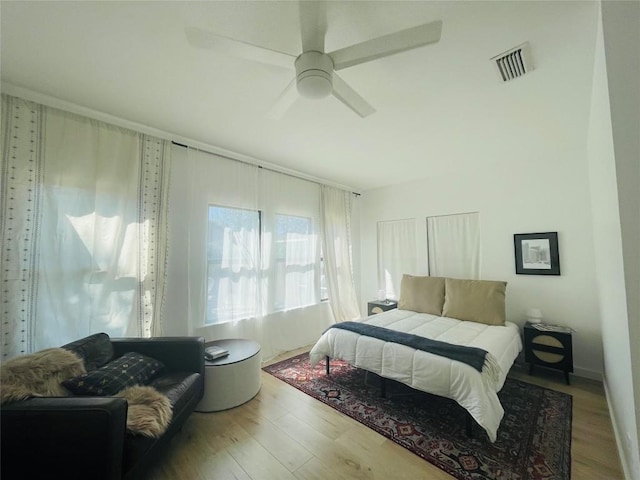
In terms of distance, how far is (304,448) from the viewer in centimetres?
169

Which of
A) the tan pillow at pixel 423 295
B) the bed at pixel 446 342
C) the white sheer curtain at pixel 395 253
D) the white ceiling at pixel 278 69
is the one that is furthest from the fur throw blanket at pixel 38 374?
the white sheer curtain at pixel 395 253

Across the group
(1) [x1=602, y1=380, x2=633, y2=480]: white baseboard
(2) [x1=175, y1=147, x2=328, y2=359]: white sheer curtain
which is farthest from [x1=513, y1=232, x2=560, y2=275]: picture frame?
(2) [x1=175, y1=147, x2=328, y2=359]: white sheer curtain

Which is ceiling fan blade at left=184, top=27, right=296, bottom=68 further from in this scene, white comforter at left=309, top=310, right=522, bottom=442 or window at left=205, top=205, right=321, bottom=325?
white comforter at left=309, top=310, right=522, bottom=442

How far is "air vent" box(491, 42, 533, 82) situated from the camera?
56.1 inches

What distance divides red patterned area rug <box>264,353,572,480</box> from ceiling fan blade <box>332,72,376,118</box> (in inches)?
89.5

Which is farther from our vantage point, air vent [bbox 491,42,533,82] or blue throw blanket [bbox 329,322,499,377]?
blue throw blanket [bbox 329,322,499,377]

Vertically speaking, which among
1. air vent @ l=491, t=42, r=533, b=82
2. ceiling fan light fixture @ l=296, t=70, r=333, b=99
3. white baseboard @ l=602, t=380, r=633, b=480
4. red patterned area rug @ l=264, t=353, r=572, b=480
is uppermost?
air vent @ l=491, t=42, r=533, b=82

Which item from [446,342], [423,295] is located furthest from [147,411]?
[423,295]

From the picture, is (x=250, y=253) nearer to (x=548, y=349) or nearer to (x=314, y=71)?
(x=314, y=71)

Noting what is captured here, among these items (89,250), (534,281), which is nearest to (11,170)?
(89,250)

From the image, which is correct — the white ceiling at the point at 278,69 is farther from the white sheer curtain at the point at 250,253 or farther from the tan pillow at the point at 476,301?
the tan pillow at the point at 476,301

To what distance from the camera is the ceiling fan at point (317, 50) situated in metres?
1.06

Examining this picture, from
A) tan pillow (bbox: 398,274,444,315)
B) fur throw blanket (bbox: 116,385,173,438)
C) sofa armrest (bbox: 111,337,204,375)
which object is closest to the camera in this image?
fur throw blanket (bbox: 116,385,173,438)

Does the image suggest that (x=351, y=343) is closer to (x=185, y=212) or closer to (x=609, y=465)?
(x=609, y=465)
